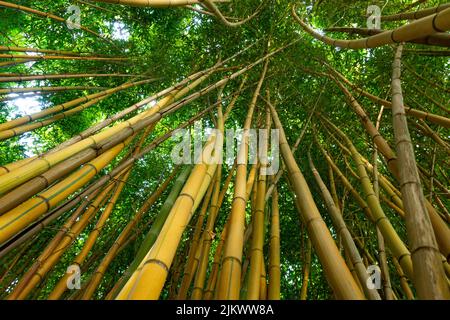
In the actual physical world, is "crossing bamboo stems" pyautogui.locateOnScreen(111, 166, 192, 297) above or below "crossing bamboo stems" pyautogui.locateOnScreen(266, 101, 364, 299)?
above

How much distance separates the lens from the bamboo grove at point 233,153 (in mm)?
1160

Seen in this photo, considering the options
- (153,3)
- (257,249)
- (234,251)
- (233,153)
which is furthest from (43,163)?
(233,153)

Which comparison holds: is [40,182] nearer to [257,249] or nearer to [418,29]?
[257,249]

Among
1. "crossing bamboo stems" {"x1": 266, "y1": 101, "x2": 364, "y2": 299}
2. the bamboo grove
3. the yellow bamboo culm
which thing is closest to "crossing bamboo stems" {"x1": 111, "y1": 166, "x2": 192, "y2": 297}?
the bamboo grove

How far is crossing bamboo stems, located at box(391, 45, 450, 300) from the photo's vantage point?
2.32 feet

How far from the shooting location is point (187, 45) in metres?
4.52

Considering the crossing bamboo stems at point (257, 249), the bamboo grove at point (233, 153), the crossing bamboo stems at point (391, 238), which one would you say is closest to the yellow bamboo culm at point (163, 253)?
the bamboo grove at point (233, 153)

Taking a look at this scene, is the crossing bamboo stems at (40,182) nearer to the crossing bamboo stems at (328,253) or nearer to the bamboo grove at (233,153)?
the bamboo grove at (233,153)

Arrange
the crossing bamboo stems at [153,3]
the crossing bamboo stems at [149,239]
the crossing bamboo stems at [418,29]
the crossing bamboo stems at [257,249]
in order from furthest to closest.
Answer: the crossing bamboo stems at [153,3], the crossing bamboo stems at [149,239], the crossing bamboo stems at [257,249], the crossing bamboo stems at [418,29]

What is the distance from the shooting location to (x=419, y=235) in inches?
31.6

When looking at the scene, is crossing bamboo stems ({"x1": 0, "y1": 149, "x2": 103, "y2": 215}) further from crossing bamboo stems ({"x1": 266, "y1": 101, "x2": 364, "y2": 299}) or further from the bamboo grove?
crossing bamboo stems ({"x1": 266, "y1": 101, "x2": 364, "y2": 299})

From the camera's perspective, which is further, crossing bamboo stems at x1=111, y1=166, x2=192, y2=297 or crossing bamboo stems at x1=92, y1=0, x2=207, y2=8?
crossing bamboo stems at x1=92, y1=0, x2=207, y2=8
